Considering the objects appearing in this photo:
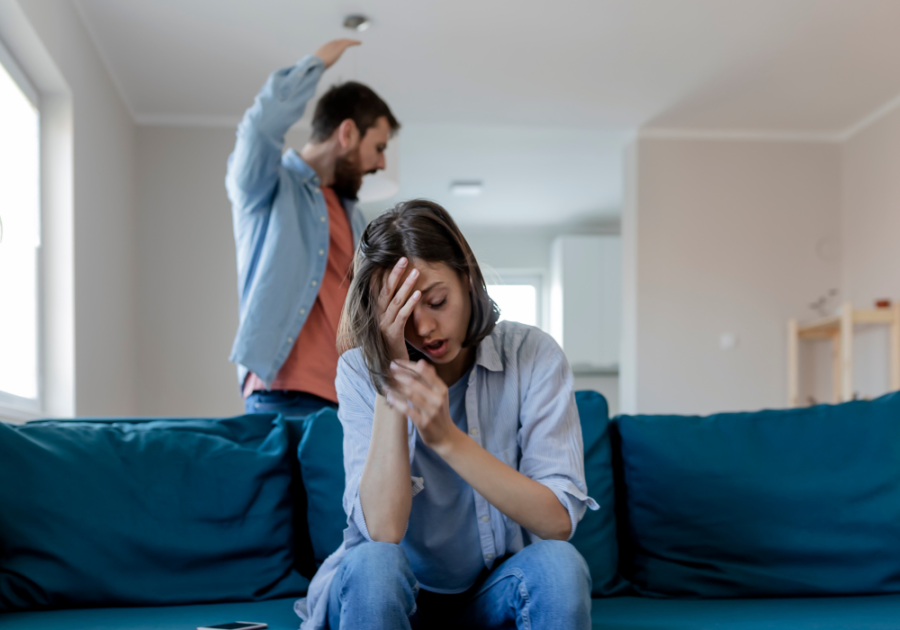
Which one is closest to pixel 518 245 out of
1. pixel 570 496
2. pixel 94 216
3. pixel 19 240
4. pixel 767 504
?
pixel 94 216

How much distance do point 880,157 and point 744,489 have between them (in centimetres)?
384

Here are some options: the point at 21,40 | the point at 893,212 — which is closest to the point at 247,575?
the point at 21,40

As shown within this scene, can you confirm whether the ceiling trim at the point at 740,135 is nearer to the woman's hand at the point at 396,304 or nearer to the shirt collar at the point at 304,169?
the shirt collar at the point at 304,169

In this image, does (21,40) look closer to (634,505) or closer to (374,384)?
(374,384)

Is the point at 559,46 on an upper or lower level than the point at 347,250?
upper

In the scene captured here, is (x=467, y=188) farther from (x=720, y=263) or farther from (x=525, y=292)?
(x=720, y=263)

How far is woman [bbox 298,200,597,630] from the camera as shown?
1156mm

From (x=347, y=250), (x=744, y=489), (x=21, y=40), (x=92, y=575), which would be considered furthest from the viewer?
(x=21, y=40)

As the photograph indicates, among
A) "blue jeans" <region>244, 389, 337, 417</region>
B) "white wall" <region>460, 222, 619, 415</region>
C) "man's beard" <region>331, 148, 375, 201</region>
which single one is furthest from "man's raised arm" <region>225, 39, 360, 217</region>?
"white wall" <region>460, 222, 619, 415</region>

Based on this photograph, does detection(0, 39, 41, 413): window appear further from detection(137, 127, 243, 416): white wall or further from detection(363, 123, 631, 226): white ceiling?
detection(363, 123, 631, 226): white ceiling

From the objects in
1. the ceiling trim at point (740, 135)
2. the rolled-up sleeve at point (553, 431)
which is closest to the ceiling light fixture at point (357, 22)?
the ceiling trim at point (740, 135)

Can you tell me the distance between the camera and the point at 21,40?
2771mm

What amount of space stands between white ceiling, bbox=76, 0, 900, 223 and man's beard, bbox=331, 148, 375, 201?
1550 mm

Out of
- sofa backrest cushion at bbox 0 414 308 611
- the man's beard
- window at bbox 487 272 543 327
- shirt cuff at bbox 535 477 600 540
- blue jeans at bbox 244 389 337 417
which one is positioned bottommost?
sofa backrest cushion at bbox 0 414 308 611
